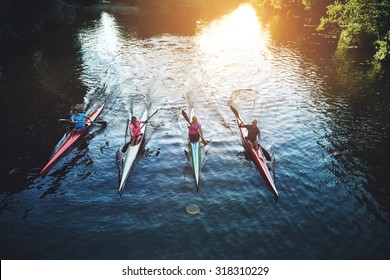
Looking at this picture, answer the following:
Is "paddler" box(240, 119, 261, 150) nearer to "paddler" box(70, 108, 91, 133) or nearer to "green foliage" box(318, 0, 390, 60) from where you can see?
"paddler" box(70, 108, 91, 133)

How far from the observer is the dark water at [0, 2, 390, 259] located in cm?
1223

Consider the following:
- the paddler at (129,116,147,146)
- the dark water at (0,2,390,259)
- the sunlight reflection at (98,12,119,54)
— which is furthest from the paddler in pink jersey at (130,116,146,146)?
the sunlight reflection at (98,12,119,54)

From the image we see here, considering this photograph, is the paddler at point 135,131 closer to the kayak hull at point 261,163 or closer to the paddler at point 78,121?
the paddler at point 78,121

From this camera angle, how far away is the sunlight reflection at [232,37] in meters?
45.5

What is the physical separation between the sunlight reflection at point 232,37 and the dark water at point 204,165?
9242 mm

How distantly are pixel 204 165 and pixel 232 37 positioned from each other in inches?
1659

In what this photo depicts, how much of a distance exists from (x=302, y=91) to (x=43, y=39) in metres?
39.8

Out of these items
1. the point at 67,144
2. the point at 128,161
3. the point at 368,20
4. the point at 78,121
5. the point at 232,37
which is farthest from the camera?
the point at 232,37

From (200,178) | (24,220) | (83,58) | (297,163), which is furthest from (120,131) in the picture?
(83,58)

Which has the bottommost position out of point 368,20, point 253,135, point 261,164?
point 261,164

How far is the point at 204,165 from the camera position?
17.2m

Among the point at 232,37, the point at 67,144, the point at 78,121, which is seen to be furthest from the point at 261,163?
the point at 232,37

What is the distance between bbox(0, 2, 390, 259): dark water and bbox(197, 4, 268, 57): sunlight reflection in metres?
9.24

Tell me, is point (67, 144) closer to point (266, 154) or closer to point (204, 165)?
point (204, 165)
